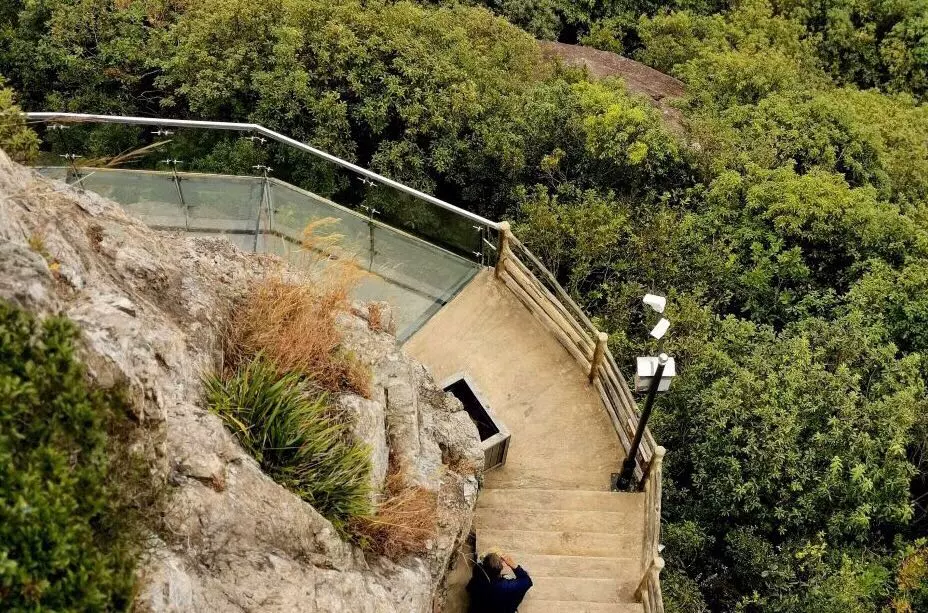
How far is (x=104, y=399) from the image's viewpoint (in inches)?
203

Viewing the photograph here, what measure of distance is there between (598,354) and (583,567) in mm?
2661

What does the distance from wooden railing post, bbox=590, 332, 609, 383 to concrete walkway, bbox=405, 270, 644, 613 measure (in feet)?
0.70

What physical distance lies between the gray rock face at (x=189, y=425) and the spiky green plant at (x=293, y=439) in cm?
26

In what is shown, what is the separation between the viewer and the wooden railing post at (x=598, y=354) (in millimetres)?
10195

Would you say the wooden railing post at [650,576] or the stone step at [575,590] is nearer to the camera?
the wooden railing post at [650,576]

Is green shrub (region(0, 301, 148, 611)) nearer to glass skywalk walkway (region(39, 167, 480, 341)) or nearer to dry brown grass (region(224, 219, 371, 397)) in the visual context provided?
dry brown grass (region(224, 219, 371, 397))

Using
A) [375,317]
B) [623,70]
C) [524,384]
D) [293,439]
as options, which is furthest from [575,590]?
[623,70]

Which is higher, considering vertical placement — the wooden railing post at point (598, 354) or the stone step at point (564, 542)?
the wooden railing post at point (598, 354)

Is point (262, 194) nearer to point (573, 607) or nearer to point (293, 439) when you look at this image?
point (293, 439)

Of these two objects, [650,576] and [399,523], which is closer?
[399,523]

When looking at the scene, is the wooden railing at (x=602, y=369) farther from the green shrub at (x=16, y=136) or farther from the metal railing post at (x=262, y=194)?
the green shrub at (x=16, y=136)

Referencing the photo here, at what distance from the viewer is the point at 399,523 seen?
23.9ft

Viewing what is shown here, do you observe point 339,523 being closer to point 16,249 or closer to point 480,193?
point 16,249

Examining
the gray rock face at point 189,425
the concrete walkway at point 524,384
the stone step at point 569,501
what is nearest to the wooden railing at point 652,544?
the stone step at point 569,501
